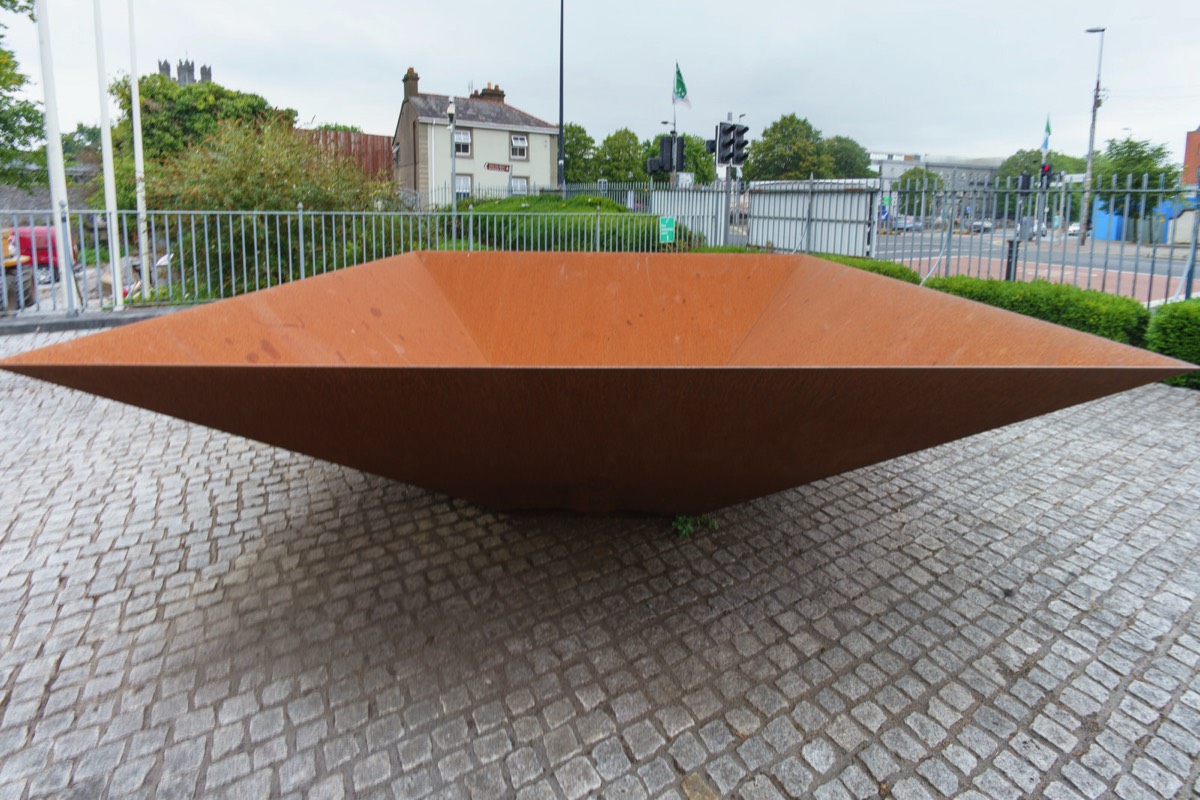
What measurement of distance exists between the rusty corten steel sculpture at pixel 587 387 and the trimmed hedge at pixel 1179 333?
15.3 ft

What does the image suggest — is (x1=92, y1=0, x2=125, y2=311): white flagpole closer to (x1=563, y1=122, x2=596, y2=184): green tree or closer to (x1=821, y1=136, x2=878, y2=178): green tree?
(x1=563, y1=122, x2=596, y2=184): green tree

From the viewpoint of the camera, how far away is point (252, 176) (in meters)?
10.8

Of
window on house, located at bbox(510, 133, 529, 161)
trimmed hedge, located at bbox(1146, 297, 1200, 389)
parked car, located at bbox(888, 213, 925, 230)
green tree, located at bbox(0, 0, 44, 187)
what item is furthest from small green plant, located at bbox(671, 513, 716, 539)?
window on house, located at bbox(510, 133, 529, 161)

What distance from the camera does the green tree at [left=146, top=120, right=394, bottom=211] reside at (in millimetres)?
10836

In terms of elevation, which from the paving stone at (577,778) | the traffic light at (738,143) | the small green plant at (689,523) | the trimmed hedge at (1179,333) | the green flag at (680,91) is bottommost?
the paving stone at (577,778)

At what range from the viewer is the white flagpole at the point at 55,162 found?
859 cm

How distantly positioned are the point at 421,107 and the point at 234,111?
9.83 meters

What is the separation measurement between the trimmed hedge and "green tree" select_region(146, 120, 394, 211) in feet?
34.5

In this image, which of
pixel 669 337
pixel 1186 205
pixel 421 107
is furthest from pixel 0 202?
pixel 1186 205

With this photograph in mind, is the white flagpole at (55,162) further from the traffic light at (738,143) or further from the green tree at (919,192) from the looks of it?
the traffic light at (738,143)

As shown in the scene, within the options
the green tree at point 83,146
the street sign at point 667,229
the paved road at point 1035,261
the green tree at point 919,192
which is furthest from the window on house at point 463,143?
the green tree at point 919,192

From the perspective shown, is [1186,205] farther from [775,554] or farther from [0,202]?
[0,202]

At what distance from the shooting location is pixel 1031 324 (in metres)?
2.80

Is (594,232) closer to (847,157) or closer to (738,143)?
(738,143)
